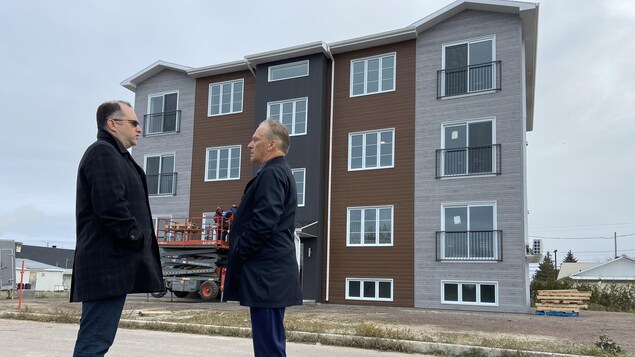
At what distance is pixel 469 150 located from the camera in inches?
796

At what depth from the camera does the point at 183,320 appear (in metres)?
11.0

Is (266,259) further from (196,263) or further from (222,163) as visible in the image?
(222,163)

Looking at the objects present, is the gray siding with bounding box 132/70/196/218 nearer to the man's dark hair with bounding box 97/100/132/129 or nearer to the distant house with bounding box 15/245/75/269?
the man's dark hair with bounding box 97/100/132/129

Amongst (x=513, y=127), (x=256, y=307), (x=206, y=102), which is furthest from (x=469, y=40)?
(x=256, y=307)

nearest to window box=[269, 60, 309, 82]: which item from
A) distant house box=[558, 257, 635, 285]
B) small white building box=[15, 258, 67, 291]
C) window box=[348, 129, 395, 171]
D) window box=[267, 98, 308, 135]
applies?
window box=[267, 98, 308, 135]

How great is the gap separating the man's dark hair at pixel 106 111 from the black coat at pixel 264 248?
41.5 inches

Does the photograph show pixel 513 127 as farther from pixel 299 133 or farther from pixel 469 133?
pixel 299 133

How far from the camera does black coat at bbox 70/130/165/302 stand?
139 inches

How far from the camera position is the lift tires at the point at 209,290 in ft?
65.8

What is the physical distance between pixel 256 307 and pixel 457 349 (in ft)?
14.8

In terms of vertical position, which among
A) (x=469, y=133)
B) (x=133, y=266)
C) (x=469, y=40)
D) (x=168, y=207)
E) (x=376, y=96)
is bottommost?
(x=133, y=266)

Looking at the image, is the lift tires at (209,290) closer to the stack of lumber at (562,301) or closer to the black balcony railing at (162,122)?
the black balcony railing at (162,122)

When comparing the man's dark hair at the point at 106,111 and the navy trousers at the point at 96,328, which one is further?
the man's dark hair at the point at 106,111

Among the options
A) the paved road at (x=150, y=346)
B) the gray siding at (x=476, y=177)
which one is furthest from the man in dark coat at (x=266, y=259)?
the gray siding at (x=476, y=177)
